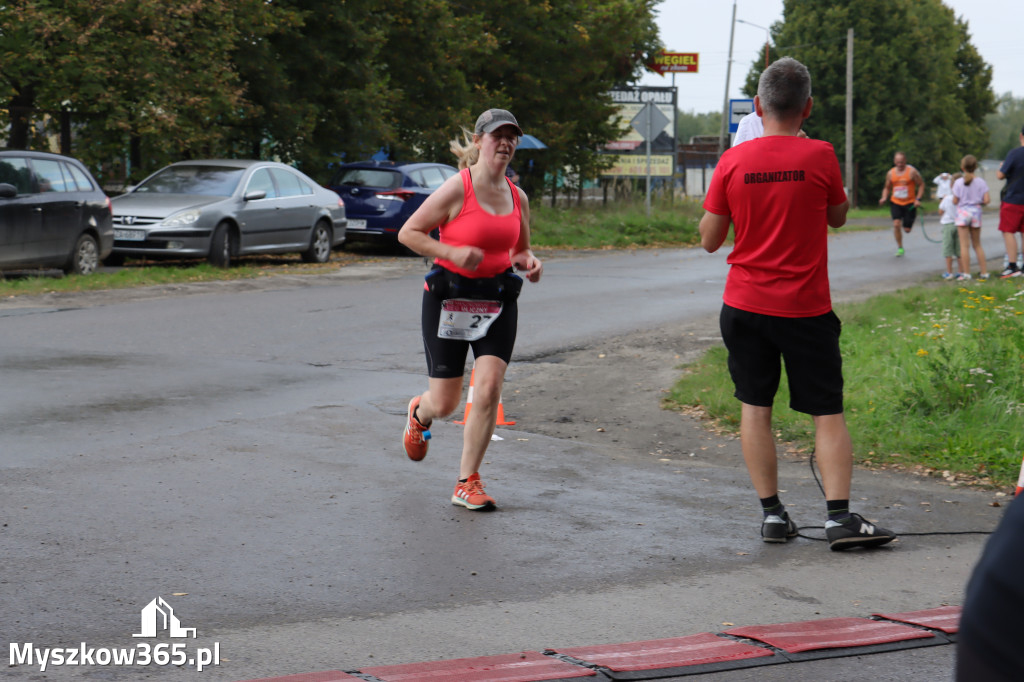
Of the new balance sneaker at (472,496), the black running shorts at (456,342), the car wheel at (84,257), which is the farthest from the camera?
the car wheel at (84,257)

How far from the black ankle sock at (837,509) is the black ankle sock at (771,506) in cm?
20

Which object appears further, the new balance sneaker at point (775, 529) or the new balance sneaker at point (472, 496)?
the new balance sneaker at point (472, 496)

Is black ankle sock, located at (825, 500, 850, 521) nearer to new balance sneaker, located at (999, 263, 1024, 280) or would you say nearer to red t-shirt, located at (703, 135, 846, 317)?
red t-shirt, located at (703, 135, 846, 317)

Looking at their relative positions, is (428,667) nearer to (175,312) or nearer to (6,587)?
(6,587)

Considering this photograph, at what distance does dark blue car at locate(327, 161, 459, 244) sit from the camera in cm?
2239

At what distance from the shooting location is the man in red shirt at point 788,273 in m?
5.11

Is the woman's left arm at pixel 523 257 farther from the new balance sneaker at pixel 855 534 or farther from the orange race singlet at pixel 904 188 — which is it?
the orange race singlet at pixel 904 188

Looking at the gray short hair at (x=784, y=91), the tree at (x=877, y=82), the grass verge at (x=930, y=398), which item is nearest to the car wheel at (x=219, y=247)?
the grass verge at (x=930, y=398)

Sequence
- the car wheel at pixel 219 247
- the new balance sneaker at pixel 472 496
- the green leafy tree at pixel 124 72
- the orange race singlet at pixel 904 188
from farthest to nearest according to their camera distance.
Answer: the orange race singlet at pixel 904 188 < the green leafy tree at pixel 124 72 < the car wheel at pixel 219 247 < the new balance sneaker at pixel 472 496

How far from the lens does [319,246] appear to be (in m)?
20.3

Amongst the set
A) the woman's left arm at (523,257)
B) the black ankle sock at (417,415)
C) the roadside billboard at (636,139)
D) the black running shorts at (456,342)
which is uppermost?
the roadside billboard at (636,139)

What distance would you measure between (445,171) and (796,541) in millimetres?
19270

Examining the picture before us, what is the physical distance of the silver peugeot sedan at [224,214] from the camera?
17422mm

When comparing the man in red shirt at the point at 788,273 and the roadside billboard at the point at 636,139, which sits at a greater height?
the roadside billboard at the point at 636,139
